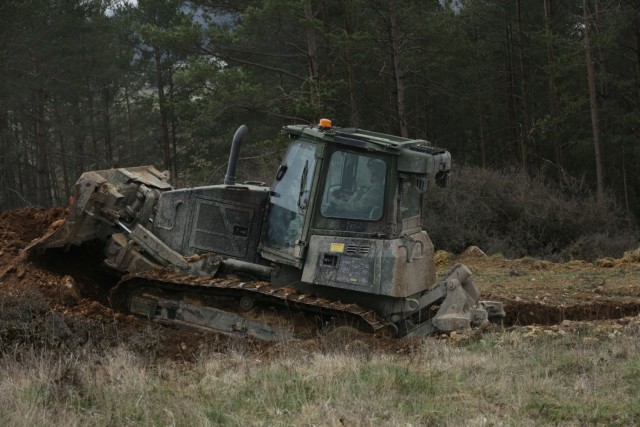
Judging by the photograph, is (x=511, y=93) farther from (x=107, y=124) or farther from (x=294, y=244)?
(x=294, y=244)

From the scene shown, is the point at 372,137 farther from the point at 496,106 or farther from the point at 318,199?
the point at 496,106

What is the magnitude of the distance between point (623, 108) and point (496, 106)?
24.6 feet

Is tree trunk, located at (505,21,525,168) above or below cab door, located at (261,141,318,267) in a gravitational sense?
above

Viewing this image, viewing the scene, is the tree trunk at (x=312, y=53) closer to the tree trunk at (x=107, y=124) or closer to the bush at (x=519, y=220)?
the bush at (x=519, y=220)

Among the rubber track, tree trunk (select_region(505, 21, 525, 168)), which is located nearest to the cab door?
the rubber track

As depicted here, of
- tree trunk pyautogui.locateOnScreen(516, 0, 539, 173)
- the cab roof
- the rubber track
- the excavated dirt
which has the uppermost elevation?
tree trunk pyautogui.locateOnScreen(516, 0, 539, 173)

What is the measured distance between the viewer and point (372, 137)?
8672 mm

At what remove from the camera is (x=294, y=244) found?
8742mm

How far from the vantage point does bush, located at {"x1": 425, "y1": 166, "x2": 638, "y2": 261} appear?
67.6 feet

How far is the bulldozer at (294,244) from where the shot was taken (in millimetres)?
8477

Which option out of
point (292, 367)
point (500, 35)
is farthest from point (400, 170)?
point (500, 35)

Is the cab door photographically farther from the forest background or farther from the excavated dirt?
the forest background

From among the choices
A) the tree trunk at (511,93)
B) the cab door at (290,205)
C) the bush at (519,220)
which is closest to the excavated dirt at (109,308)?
the cab door at (290,205)

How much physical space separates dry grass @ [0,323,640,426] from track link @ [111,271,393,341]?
3.32ft
